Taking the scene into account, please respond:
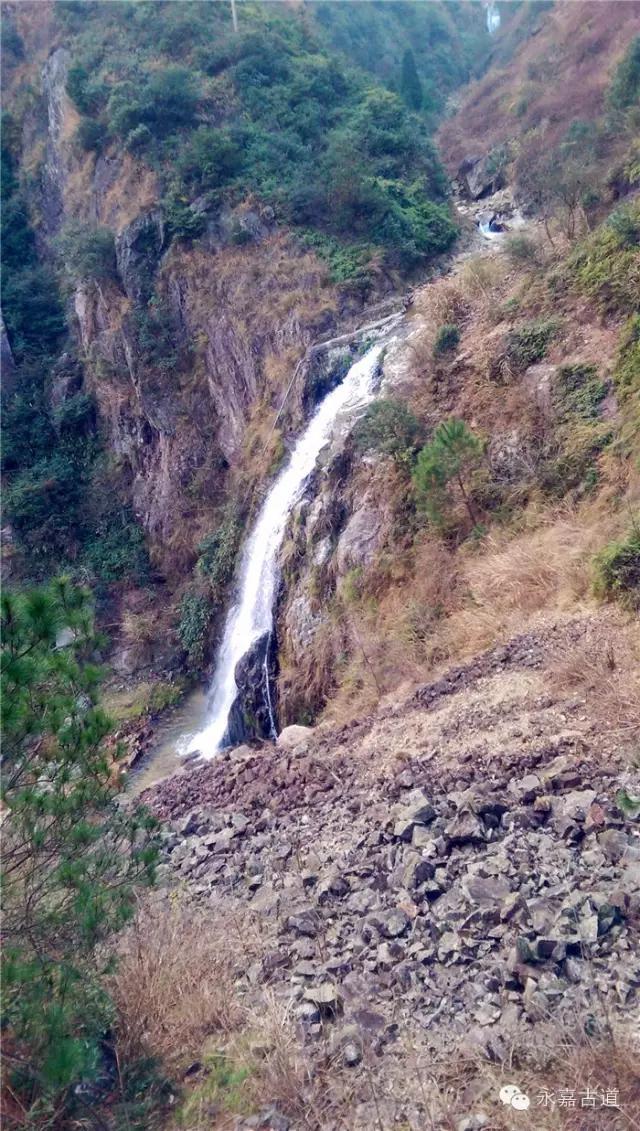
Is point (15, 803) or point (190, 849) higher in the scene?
point (15, 803)

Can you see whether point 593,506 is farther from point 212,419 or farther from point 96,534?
point 96,534

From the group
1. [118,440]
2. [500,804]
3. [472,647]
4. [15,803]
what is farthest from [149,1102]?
[118,440]

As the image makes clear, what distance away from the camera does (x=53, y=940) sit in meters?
3.71

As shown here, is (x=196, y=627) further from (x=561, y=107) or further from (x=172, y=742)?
(x=561, y=107)

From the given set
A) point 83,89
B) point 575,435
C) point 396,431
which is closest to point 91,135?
point 83,89

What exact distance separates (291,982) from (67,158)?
79.3ft

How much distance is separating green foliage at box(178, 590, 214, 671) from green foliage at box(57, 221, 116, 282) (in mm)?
9279

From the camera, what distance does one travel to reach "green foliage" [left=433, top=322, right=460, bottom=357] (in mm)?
11711

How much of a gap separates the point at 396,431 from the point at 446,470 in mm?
1744

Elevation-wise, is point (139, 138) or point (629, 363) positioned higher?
point (139, 138)

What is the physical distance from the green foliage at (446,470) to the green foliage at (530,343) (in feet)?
6.85

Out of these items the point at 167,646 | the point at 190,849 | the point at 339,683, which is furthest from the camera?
the point at 167,646

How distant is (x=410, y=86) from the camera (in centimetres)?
2955

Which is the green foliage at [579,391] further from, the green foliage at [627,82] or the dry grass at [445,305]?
the green foliage at [627,82]
